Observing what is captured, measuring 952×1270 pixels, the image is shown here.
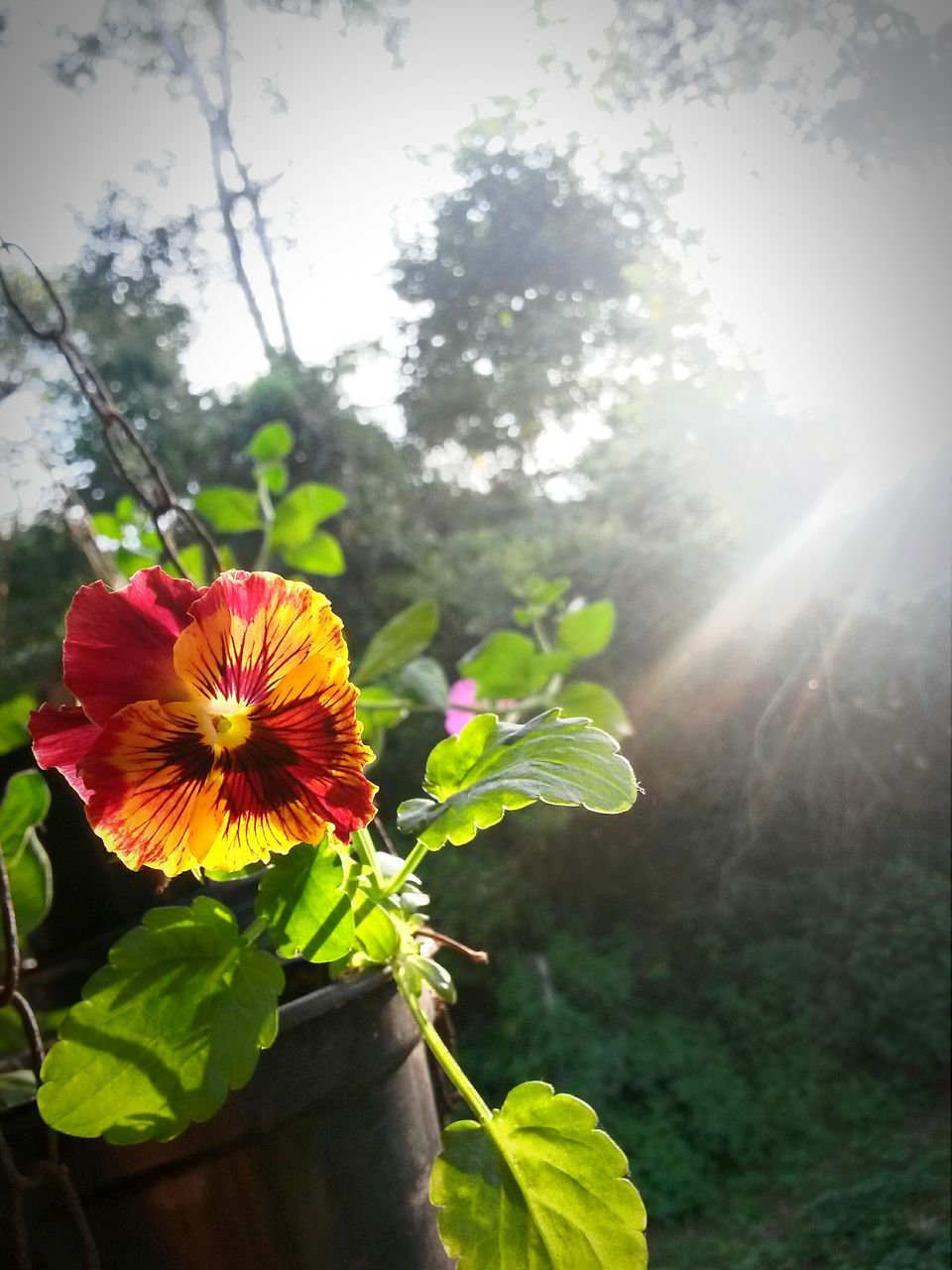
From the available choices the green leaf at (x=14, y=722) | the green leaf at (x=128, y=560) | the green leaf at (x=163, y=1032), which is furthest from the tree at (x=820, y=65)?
the green leaf at (x=163, y=1032)

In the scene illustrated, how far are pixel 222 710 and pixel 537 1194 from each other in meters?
0.21

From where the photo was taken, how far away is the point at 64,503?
75 centimetres

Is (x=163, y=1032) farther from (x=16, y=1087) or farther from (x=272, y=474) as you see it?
(x=272, y=474)

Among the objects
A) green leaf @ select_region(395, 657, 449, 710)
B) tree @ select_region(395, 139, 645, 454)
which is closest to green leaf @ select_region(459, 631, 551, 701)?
green leaf @ select_region(395, 657, 449, 710)

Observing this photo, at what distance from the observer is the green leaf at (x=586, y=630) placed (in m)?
0.81

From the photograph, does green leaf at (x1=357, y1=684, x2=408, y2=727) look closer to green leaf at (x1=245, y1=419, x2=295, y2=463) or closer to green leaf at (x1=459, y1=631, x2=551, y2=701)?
green leaf at (x1=459, y1=631, x2=551, y2=701)

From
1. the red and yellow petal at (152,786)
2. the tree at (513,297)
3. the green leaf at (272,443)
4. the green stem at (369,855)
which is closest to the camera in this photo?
the red and yellow petal at (152,786)

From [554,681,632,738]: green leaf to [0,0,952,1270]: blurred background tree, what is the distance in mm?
603

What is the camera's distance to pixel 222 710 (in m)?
0.31

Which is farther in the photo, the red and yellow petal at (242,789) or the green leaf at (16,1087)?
the green leaf at (16,1087)

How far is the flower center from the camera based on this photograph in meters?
0.31

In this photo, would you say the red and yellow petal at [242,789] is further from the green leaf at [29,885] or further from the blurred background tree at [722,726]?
the blurred background tree at [722,726]

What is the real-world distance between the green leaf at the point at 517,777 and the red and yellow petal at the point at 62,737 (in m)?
0.12

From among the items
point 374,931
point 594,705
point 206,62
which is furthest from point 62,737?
point 206,62
